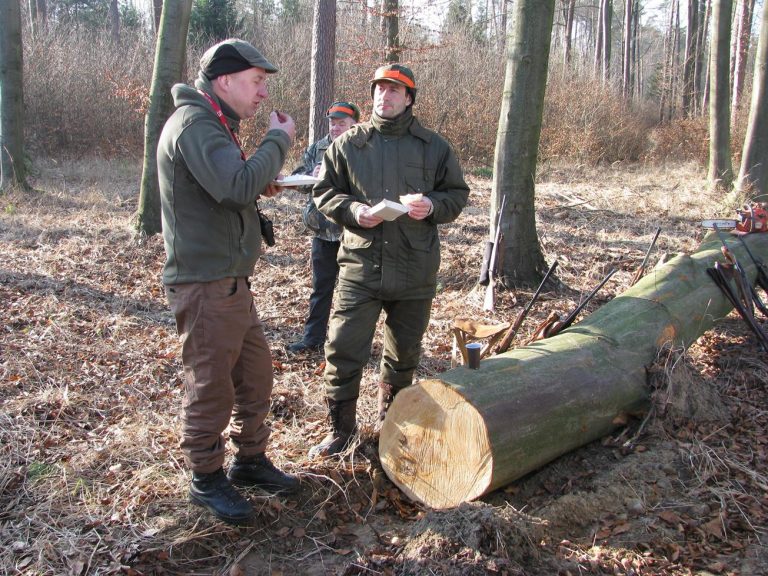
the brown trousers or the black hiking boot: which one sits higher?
the brown trousers

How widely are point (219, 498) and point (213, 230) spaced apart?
4.36ft

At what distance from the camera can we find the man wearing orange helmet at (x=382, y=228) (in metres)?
3.70

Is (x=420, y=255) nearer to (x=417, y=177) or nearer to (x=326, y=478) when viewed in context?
(x=417, y=177)

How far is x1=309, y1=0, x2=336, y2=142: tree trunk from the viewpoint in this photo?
10.7 meters

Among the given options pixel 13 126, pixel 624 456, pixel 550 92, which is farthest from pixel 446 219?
pixel 550 92

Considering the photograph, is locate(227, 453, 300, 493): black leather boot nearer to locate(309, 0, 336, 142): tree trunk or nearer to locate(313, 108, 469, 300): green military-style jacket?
locate(313, 108, 469, 300): green military-style jacket

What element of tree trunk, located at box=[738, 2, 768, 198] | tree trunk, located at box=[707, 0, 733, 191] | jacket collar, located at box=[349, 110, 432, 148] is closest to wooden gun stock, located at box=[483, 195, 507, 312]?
jacket collar, located at box=[349, 110, 432, 148]

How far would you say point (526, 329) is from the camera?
5.81 meters

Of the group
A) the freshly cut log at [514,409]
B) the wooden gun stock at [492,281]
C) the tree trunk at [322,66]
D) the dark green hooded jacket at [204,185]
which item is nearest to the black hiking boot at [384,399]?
the freshly cut log at [514,409]

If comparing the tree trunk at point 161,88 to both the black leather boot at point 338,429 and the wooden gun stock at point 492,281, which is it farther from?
the black leather boot at point 338,429

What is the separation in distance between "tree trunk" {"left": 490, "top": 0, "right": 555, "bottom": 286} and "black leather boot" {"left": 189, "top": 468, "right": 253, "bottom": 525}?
3931 millimetres

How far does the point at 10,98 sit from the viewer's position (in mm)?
11898

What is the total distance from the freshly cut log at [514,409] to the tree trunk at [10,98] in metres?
11.1

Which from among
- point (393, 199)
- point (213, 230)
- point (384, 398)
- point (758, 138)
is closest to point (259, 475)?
point (384, 398)
